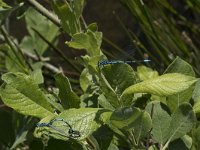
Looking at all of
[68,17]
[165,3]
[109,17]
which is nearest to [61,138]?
[68,17]

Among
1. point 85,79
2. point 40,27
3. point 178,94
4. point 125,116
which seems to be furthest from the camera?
point 40,27

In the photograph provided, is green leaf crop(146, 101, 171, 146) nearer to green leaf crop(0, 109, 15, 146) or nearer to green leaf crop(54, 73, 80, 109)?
green leaf crop(54, 73, 80, 109)

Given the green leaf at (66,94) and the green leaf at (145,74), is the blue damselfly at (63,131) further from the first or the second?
the green leaf at (145,74)

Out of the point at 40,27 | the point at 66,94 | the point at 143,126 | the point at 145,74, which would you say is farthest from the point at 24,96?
the point at 40,27

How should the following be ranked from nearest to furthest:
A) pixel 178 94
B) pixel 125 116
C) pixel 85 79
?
pixel 125 116 → pixel 178 94 → pixel 85 79

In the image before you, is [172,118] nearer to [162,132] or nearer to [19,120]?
[162,132]

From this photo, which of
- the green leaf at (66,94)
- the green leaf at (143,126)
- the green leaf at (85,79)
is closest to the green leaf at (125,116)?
the green leaf at (143,126)

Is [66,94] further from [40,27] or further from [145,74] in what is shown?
[40,27]
